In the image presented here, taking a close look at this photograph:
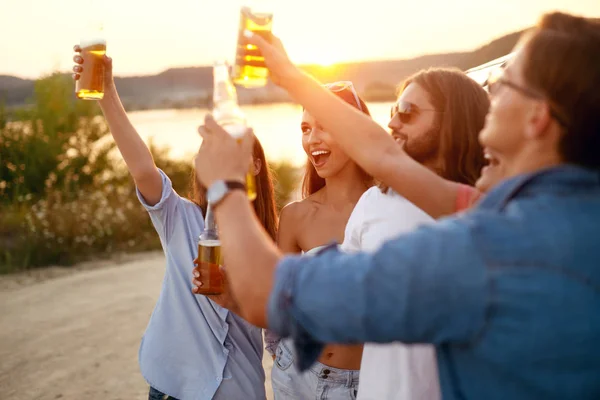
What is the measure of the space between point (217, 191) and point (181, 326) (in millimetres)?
1546

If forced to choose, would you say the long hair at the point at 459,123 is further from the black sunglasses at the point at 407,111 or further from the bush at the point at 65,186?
the bush at the point at 65,186

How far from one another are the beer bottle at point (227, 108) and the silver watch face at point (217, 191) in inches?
7.0

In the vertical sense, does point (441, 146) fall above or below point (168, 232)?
above

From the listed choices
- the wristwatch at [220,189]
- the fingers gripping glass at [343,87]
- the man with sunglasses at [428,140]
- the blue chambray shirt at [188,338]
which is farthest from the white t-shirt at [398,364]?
the fingers gripping glass at [343,87]

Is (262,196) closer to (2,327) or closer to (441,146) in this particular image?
(441,146)

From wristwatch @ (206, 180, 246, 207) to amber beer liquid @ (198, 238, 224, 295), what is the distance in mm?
1078

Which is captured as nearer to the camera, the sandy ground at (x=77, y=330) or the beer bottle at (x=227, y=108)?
the beer bottle at (x=227, y=108)

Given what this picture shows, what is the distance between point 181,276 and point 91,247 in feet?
26.3

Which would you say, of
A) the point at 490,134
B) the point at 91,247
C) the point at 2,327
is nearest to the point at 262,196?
the point at 490,134

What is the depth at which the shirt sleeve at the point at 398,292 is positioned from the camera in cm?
112

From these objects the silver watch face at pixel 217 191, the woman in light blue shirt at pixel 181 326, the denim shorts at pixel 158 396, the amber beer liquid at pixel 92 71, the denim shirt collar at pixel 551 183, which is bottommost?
the denim shorts at pixel 158 396

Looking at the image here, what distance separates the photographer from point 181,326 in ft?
9.16

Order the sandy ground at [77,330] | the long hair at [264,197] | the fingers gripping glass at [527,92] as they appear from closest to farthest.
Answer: the fingers gripping glass at [527,92]
the long hair at [264,197]
the sandy ground at [77,330]

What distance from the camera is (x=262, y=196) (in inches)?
129
